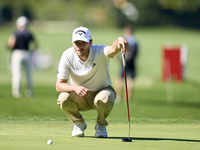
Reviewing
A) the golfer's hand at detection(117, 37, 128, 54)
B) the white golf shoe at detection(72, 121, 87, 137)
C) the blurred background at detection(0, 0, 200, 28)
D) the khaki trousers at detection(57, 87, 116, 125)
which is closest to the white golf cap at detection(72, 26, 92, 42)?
the golfer's hand at detection(117, 37, 128, 54)

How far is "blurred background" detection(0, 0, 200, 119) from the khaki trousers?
4689 millimetres

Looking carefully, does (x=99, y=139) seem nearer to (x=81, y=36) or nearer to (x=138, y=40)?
(x=81, y=36)

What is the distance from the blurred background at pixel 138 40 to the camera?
13945 millimetres

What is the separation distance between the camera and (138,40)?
4600cm

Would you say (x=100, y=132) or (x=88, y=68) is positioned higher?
(x=88, y=68)

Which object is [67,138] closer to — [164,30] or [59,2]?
[164,30]

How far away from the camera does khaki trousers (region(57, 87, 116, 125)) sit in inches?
259

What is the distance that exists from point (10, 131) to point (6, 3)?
7720 centimetres

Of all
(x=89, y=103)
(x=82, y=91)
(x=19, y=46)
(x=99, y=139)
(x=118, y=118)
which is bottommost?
(x=99, y=139)

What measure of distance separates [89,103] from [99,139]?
70 cm

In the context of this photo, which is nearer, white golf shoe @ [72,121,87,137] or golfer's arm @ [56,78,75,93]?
golfer's arm @ [56,78,75,93]

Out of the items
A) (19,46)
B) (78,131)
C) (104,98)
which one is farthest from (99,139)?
(19,46)

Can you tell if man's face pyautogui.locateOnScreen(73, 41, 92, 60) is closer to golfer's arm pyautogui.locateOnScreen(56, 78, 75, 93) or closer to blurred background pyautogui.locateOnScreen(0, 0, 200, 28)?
golfer's arm pyautogui.locateOnScreen(56, 78, 75, 93)

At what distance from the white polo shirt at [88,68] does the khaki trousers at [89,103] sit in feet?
0.56
